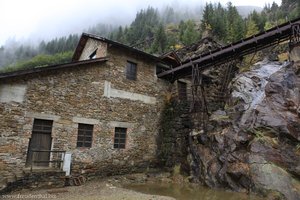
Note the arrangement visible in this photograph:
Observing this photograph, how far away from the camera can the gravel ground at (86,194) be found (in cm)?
836

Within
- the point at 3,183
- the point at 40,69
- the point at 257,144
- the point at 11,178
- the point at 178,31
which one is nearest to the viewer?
the point at 3,183

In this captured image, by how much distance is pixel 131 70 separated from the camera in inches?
562

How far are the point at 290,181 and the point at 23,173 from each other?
9.91m

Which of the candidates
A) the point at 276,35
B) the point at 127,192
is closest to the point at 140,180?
the point at 127,192

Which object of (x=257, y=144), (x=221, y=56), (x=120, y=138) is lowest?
(x=257, y=144)

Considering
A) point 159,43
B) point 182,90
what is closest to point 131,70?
point 182,90

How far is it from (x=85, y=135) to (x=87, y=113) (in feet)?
3.55

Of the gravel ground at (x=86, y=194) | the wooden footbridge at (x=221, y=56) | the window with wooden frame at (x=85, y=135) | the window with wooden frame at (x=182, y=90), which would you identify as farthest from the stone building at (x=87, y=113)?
the wooden footbridge at (x=221, y=56)

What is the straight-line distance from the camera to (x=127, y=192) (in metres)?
9.36

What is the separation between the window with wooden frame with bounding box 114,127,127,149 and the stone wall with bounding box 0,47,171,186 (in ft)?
0.73

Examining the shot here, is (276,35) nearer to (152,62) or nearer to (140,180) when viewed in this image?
(152,62)

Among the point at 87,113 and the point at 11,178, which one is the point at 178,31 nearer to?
the point at 87,113

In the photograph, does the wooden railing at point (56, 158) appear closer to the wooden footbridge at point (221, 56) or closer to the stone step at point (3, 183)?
the stone step at point (3, 183)

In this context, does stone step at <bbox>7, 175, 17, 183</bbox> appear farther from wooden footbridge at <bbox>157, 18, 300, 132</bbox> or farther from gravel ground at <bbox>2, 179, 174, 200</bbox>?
wooden footbridge at <bbox>157, 18, 300, 132</bbox>
